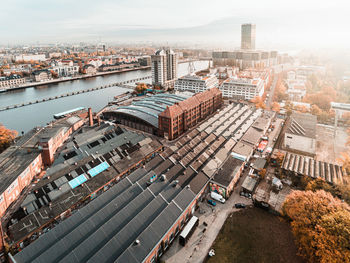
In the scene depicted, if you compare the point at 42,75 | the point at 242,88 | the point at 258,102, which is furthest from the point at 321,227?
the point at 42,75

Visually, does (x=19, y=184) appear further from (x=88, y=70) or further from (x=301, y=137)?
(x=88, y=70)

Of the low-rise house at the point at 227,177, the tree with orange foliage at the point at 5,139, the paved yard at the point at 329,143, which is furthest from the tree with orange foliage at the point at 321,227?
the tree with orange foliage at the point at 5,139

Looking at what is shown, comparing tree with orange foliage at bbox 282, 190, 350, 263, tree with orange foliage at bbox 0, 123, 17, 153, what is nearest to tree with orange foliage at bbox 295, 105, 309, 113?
tree with orange foliage at bbox 282, 190, 350, 263

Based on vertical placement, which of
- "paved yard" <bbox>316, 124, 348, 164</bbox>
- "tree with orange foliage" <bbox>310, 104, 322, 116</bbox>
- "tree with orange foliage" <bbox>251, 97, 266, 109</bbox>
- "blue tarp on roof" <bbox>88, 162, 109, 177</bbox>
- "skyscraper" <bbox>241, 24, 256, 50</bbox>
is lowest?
"paved yard" <bbox>316, 124, 348, 164</bbox>

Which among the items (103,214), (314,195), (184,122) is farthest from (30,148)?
(314,195)

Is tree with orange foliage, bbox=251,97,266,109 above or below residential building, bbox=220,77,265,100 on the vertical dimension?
below

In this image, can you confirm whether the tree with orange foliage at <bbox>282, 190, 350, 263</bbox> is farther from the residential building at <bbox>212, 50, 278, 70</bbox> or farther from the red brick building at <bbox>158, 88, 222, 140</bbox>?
the residential building at <bbox>212, 50, 278, 70</bbox>

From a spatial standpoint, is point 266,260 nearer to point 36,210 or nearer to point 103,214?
point 103,214
